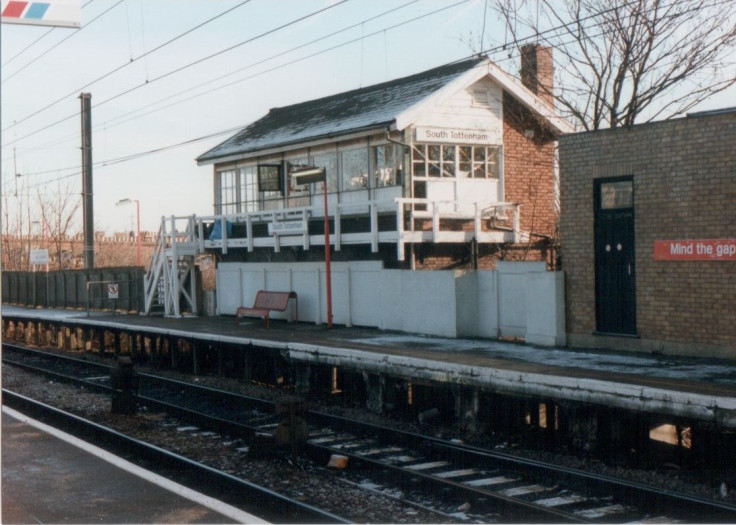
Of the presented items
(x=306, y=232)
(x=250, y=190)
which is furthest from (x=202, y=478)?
(x=250, y=190)

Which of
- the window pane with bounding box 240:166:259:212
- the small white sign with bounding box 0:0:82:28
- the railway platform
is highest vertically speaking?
the window pane with bounding box 240:166:259:212

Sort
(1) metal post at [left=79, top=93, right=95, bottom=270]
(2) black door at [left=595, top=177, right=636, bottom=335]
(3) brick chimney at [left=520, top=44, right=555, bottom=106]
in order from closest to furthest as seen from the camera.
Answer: (2) black door at [left=595, top=177, right=636, bottom=335]
(3) brick chimney at [left=520, top=44, right=555, bottom=106]
(1) metal post at [left=79, top=93, right=95, bottom=270]

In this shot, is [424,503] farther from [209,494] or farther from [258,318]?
[258,318]

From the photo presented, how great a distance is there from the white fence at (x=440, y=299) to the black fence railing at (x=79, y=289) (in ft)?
26.2

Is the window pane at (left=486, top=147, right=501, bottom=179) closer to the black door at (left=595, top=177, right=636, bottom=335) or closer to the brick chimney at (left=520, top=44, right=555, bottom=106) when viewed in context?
the brick chimney at (left=520, top=44, right=555, bottom=106)

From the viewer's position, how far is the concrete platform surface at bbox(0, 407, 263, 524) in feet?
22.7

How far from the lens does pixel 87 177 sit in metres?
34.2

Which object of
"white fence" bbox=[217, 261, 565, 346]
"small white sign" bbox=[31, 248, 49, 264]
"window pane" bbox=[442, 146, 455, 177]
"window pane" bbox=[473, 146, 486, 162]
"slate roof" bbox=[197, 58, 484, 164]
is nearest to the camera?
"white fence" bbox=[217, 261, 565, 346]

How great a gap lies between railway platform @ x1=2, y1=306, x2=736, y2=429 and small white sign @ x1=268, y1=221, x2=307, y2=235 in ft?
8.45

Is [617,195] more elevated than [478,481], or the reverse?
[617,195]

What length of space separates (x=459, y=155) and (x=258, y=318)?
7018 millimetres

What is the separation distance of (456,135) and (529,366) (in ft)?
30.3

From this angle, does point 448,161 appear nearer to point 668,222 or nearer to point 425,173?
point 425,173

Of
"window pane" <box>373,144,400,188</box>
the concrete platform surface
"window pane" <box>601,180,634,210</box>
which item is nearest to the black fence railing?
"window pane" <box>373,144,400,188</box>
